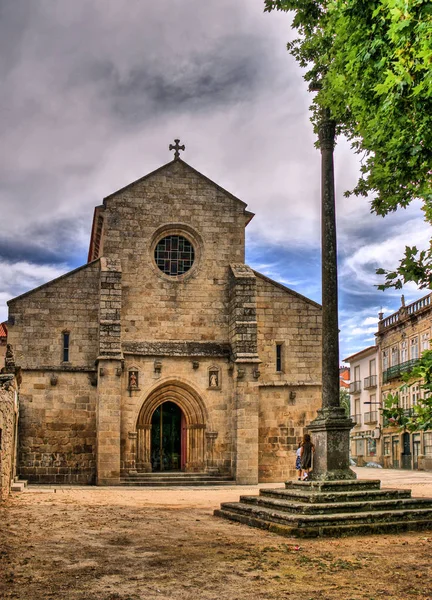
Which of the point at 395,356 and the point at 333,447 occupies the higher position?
the point at 395,356

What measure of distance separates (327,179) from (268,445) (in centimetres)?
1203

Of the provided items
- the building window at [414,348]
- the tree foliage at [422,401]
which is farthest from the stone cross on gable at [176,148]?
the building window at [414,348]

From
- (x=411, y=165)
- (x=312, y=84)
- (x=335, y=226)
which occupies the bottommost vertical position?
(x=411, y=165)

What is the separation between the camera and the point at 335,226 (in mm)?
12055

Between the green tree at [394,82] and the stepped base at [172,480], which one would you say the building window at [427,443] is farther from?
the green tree at [394,82]

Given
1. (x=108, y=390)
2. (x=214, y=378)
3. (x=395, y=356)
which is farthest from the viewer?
(x=395, y=356)

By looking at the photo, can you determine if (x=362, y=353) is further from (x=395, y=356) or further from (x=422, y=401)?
(x=422, y=401)

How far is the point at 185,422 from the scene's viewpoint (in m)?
22.6

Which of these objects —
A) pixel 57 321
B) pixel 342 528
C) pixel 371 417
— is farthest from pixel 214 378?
pixel 371 417

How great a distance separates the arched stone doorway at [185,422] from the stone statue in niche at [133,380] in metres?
0.60

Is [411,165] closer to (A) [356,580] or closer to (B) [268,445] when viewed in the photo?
(A) [356,580]

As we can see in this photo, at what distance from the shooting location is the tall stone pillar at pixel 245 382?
21312mm

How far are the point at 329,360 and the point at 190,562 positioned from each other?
4922 mm

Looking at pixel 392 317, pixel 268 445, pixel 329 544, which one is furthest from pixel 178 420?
pixel 392 317
